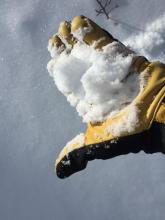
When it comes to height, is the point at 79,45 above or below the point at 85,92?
above

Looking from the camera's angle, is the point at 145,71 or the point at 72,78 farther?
the point at 72,78

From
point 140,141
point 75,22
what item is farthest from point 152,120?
point 75,22

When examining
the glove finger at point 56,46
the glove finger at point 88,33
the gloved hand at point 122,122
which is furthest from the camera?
the glove finger at point 56,46

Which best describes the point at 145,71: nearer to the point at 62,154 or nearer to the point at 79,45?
the point at 79,45

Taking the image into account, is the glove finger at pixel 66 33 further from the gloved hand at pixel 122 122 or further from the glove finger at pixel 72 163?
the glove finger at pixel 72 163

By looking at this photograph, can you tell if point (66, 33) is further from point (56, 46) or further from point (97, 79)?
point (97, 79)

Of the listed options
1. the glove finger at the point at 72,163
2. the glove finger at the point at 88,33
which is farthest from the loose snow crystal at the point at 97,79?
the glove finger at the point at 72,163

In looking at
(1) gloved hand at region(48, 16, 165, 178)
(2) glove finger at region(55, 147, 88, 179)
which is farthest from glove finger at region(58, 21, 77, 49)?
(2) glove finger at region(55, 147, 88, 179)
